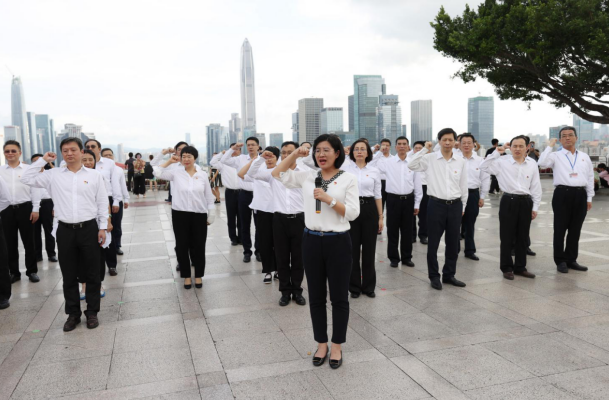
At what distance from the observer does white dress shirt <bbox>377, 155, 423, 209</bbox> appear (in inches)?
254

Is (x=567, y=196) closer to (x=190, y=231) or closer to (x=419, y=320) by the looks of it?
(x=419, y=320)

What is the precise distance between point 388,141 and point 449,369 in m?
5.53

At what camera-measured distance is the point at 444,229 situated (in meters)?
5.39

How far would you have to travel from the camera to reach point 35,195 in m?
5.89

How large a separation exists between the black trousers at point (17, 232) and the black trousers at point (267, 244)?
314cm

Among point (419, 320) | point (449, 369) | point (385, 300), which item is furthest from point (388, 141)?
point (449, 369)

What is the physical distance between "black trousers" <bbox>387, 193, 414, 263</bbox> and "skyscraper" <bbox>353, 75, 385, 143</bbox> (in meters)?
41.2

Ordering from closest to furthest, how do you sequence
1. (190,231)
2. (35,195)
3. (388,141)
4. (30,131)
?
(190,231), (35,195), (388,141), (30,131)

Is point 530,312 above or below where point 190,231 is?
below

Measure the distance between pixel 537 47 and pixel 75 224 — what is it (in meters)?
14.0

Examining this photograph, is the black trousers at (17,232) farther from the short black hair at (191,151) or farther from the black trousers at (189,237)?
the short black hair at (191,151)

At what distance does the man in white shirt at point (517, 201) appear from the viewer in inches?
222

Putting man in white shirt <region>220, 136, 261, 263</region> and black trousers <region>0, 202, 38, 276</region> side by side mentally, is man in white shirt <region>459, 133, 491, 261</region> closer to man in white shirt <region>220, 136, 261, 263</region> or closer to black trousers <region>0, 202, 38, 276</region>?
man in white shirt <region>220, 136, 261, 263</region>

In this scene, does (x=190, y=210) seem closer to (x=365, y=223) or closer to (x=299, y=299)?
(x=299, y=299)
